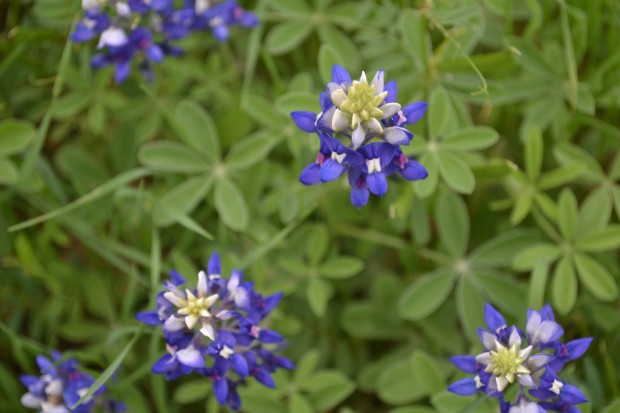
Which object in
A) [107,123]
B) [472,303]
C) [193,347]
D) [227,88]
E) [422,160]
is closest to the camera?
[193,347]

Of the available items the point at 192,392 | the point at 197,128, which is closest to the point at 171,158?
the point at 197,128

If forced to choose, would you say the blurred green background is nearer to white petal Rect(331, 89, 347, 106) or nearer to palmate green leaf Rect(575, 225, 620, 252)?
palmate green leaf Rect(575, 225, 620, 252)

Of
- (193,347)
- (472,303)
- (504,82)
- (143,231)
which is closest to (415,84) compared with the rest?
(504,82)

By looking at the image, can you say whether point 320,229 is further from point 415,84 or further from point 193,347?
point 193,347

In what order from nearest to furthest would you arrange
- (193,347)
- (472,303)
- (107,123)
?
(193,347) < (472,303) < (107,123)

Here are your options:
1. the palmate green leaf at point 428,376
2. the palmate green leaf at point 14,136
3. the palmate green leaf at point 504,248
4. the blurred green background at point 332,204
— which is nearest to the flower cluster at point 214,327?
the blurred green background at point 332,204

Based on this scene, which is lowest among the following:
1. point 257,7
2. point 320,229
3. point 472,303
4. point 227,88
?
point 472,303

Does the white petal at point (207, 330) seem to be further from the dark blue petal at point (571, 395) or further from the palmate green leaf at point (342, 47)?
the palmate green leaf at point (342, 47)

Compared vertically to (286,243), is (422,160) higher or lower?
higher

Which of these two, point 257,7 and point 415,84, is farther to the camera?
point 257,7
